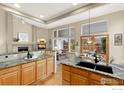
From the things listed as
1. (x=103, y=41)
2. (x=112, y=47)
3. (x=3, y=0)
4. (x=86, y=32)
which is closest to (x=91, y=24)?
(x=86, y=32)

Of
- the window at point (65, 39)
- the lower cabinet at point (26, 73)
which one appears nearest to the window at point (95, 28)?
the window at point (65, 39)

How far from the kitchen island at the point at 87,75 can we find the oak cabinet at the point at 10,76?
1.21 meters

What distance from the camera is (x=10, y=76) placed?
2.33 metres

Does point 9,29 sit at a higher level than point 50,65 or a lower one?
higher

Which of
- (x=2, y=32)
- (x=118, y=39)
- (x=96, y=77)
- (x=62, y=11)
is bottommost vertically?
(x=96, y=77)

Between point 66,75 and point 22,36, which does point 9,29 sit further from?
point 66,75

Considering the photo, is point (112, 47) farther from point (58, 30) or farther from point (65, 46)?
point (58, 30)

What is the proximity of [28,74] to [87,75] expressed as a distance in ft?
5.51

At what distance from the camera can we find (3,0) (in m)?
0.85

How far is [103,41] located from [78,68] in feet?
7.43

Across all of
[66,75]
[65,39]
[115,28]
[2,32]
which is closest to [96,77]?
[66,75]

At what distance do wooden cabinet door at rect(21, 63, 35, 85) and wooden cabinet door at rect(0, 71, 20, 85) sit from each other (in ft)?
0.55

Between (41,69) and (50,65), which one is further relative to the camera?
(50,65)

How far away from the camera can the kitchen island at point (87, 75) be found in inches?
66.3
